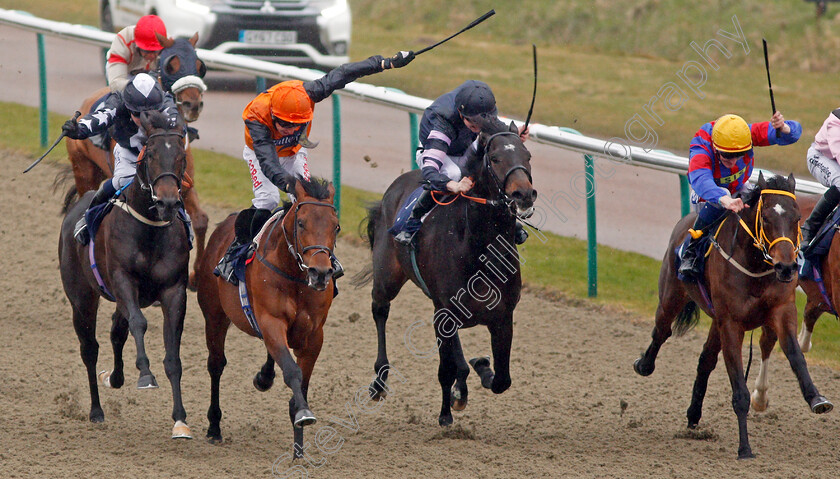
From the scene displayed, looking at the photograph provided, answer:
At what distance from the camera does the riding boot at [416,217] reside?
6.26 meters

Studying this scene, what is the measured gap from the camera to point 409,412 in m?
6.55

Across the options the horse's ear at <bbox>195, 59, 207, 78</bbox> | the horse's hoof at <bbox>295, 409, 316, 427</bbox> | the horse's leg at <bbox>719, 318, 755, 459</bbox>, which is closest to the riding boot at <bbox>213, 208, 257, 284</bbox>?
the horse's hoof at <bbox>295, 409, 316, 427</bbox>

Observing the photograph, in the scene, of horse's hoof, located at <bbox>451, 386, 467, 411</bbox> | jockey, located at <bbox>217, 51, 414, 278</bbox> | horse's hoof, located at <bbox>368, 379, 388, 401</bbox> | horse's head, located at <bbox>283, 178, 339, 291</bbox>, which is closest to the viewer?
horse's head, located at <bbox>283, 178, 339, 291</bbox>

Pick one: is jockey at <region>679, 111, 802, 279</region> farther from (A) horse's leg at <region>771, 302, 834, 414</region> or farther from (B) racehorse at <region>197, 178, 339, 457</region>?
(B) racehorse at <region>197, 178, 339, 457</region>

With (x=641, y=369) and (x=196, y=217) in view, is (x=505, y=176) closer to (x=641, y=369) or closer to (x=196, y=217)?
(x=641, y=369)

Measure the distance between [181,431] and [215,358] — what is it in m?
0.63

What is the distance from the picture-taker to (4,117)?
512 inches

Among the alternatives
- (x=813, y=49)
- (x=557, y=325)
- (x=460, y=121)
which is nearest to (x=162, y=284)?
(x=460, y=121)

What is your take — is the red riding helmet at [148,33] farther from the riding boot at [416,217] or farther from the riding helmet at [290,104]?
the riding boot at [416,217]

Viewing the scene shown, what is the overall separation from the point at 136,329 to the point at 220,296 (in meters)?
0.48

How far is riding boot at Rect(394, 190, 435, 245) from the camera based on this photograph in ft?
20.5

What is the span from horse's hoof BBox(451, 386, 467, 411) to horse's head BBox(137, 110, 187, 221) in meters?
1.85

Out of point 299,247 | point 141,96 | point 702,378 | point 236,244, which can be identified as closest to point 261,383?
point 236,244

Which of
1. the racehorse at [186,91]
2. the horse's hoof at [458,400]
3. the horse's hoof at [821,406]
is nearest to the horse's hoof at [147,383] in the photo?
the horse's hoof at [458,400]
